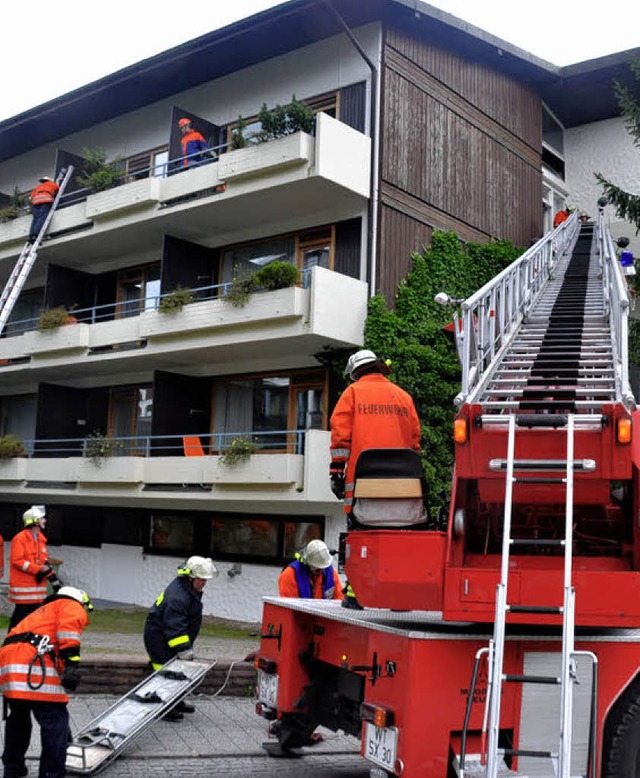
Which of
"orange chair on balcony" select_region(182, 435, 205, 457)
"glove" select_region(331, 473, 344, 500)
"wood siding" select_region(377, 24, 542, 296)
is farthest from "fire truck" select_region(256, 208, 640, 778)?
"orange chair on balcony" select_region(182, 435, 205, 457)

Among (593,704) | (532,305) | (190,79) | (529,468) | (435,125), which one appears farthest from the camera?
(190,79)

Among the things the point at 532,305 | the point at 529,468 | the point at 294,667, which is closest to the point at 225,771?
the point at 294,667

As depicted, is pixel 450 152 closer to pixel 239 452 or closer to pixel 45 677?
pixel 239 452

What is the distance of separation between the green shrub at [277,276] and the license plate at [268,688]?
9.67 metres

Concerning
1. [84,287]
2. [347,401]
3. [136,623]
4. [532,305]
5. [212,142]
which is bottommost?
[136,623]

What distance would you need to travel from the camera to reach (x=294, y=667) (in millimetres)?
6566

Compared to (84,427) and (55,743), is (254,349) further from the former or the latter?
(55,743)

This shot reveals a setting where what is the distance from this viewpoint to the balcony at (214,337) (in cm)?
1544

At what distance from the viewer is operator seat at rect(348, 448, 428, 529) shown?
220 inches

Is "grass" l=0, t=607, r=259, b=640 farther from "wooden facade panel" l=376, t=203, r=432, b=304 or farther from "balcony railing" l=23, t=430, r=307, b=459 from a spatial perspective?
"wooden facade panel" l=376, t=203, r=432, b=304

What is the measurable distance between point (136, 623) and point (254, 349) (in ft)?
17.6

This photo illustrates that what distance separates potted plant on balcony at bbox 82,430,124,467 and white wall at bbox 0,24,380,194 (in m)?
7.04

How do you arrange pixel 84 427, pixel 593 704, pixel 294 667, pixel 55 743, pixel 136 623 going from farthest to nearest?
pixel 84 427 → pixel 136 623 → pixel 294 667 → pixel 55 743 → pixel 593 704

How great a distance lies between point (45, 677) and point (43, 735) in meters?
0.40
